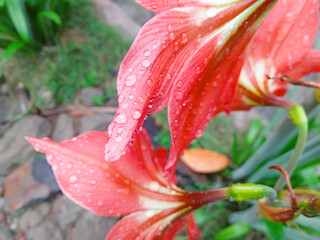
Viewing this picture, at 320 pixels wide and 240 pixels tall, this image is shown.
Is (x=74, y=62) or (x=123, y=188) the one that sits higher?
(x=123, y=188)

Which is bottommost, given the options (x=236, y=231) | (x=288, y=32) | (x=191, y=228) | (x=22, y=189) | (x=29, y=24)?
(x=236, y=231)

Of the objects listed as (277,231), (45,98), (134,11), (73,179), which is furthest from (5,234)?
(134,11)

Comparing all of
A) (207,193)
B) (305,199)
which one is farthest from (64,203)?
(305,199)

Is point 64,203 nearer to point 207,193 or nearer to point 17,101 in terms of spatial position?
point 17,101

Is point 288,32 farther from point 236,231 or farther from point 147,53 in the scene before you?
point 236,231

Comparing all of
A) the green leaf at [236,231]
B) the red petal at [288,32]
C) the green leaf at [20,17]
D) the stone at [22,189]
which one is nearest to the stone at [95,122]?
the stone at [22,189]

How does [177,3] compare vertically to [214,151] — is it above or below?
above
